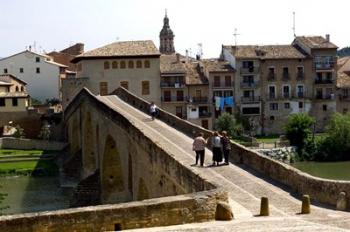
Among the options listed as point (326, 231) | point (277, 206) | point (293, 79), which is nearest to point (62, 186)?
point (293, 79)

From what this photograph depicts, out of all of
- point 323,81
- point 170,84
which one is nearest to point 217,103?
point 170,84

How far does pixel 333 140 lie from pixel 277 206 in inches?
1944

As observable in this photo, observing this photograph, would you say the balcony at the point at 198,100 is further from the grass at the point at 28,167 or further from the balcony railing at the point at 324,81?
the grass at the point at 28,167

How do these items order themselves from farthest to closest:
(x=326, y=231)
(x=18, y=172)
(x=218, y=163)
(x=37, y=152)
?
(x=37, y=152)
(x=18, y=172)
(x=218, y=163)
(x=326, y=231)

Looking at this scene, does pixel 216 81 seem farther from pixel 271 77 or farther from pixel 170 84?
pixel 271 77

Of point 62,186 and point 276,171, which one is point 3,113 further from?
point 276,171

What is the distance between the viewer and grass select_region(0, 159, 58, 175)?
55094 mm

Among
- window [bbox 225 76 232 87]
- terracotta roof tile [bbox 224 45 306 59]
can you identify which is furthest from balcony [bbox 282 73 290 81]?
window [bbox 225 76 232 87]

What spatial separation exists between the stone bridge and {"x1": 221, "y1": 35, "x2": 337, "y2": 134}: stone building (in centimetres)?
3412

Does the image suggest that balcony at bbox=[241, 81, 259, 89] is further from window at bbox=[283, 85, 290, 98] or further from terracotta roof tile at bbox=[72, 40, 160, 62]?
terracotta roof tile at bbox=[72, 40, 160, 62]

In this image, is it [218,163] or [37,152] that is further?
[37,152]

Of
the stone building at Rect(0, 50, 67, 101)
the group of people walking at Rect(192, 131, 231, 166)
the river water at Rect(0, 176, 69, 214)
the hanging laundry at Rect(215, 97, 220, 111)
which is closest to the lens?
the group of people walking at Rect(192, 131, 231, 166)

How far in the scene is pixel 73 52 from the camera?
101062 millimetres

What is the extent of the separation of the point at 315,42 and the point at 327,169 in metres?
20.8
